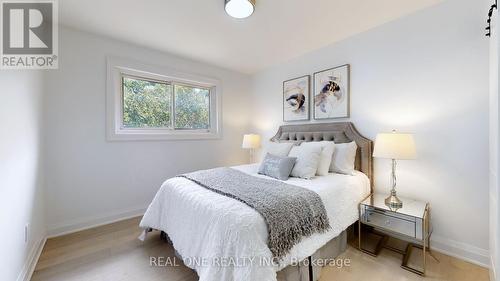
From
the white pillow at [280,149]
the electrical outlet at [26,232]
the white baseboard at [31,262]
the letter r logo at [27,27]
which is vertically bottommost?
the white baseboard at [31,262]

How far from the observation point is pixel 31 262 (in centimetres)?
170

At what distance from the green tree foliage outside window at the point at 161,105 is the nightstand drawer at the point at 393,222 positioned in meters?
2.79

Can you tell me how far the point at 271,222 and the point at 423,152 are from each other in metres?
1.85

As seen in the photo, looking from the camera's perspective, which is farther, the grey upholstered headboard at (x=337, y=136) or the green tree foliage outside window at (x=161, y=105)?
the green tree foliage outside window at (x=161, y=105)

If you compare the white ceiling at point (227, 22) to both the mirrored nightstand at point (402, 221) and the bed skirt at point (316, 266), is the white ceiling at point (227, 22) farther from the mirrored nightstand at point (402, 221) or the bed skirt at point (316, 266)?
the bed skirt at point (316, 266)

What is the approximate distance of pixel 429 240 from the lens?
2.00m

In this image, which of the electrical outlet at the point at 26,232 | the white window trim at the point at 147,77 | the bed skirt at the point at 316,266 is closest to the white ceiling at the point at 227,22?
the white window trim at the point at 147,77

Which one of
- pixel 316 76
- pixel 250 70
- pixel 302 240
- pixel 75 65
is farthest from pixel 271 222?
pixel 250 70

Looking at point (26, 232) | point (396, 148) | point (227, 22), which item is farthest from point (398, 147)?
point (26, 232)

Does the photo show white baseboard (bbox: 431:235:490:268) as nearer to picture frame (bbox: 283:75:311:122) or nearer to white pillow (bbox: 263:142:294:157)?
white pillow (bbox: 263:142:294:157)

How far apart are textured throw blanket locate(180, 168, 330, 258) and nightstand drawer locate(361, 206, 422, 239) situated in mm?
599

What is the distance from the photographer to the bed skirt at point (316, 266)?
4.46ft

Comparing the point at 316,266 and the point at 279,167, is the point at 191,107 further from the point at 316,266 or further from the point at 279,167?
the point at 316,266

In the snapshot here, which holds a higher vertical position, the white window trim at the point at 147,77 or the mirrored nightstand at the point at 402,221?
the white window trim at the point at 147,77
